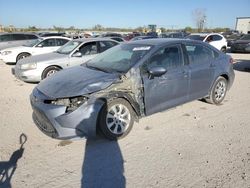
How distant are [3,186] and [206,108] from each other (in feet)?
14.2

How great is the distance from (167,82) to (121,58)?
3.26ft

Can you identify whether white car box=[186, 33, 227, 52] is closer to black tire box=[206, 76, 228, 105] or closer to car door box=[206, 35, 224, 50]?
car door box=[206, 35, 224, 50]

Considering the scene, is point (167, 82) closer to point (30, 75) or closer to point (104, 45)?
point (104, 45)

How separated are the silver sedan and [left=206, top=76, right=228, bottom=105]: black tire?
4136 millimetres

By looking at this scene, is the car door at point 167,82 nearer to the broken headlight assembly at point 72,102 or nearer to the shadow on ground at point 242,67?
the broken headlight assembly at point 72,102

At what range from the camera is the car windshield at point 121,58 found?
4.41m

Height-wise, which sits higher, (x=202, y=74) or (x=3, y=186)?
(x=202, y=74)

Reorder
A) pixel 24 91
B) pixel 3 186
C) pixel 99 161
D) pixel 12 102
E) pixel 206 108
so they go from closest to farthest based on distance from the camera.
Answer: pixel 3 186 < pixel 99 161 < pixel 206 108 < pixel 12 102 < pixel 24 91

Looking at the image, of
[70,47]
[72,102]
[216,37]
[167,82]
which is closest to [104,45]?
[70,47]

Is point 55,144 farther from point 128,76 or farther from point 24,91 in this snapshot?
point 24,91

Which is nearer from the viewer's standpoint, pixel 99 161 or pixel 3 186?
pixel 3 186

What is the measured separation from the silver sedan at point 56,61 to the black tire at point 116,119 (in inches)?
164

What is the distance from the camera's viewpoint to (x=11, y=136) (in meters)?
4.30

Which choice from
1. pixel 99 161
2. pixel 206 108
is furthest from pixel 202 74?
pixel 99 161
